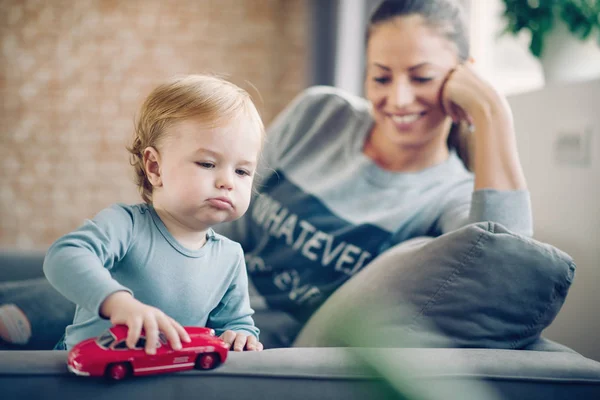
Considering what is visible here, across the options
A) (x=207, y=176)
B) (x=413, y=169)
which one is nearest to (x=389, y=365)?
(x=207, y=176)

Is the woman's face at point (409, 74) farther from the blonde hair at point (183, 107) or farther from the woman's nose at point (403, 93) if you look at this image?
the blonde hair at point (183, 107)

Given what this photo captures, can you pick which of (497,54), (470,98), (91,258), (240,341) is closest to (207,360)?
(240,341)

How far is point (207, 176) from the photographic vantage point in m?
0.66

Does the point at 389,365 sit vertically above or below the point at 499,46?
below

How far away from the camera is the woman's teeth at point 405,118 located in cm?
128

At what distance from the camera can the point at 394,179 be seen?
1.36 metres

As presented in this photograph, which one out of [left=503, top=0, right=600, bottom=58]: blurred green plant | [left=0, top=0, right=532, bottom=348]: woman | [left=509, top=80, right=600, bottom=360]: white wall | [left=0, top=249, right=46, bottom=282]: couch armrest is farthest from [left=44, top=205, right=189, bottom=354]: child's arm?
[left=503, top=0, right=600, bottom=58]: blurred green plant

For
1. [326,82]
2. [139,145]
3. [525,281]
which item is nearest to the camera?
[139,145]

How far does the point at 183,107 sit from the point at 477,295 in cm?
51

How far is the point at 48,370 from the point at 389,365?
41 centimetres

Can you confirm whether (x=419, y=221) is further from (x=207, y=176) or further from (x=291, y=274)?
(x=207, y=176)

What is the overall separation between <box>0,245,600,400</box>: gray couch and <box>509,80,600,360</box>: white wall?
58cm

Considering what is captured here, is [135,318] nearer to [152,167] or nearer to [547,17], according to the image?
[152,167]

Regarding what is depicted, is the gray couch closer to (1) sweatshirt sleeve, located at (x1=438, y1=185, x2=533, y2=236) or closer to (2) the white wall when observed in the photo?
(1) sweatshirt sleeve, located at (x1=438, y1=185, x2=533, y2=236)
